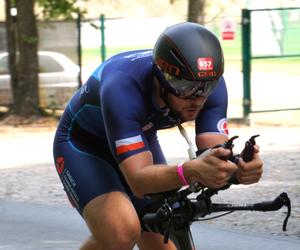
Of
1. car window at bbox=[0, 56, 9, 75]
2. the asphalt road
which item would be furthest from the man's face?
car window at bbox=[0, 56, 9, 75]

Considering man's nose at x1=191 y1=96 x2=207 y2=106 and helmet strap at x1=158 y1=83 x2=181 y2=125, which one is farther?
helmet strap at x1=158 y1=83 x2=181 y2=125

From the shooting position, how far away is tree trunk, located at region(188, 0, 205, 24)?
55.3 feet

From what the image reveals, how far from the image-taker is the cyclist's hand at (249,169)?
3.33 metres

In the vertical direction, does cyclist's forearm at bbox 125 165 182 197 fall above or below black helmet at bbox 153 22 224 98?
below

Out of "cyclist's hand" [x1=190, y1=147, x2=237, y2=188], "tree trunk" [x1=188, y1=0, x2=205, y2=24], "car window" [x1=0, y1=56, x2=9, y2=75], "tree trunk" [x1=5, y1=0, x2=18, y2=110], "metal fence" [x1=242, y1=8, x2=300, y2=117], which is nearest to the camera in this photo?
"cyclist's hand" [x1=190, y1=147, x2=237, y2=188]

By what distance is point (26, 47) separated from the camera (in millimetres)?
17062

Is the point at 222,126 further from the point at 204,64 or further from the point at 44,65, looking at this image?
the point at 44,65

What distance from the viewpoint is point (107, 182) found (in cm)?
403

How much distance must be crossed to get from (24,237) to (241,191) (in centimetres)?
258

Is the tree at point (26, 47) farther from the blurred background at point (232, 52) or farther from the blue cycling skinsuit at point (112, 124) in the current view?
the blue cycling skinsuit at point (112, 124)

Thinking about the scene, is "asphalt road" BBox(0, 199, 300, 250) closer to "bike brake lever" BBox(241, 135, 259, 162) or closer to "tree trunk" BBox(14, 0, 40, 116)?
"bike brake lever" BBox(241, 135, 259, 162)

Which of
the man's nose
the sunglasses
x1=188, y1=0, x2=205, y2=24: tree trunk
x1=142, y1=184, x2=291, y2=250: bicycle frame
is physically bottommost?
x1=188, y1=0, x2=205, y2=24: tree trunk

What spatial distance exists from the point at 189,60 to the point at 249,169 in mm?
467

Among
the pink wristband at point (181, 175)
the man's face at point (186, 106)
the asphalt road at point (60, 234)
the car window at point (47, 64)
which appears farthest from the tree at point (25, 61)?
the pink wristband at point (181, 175)
